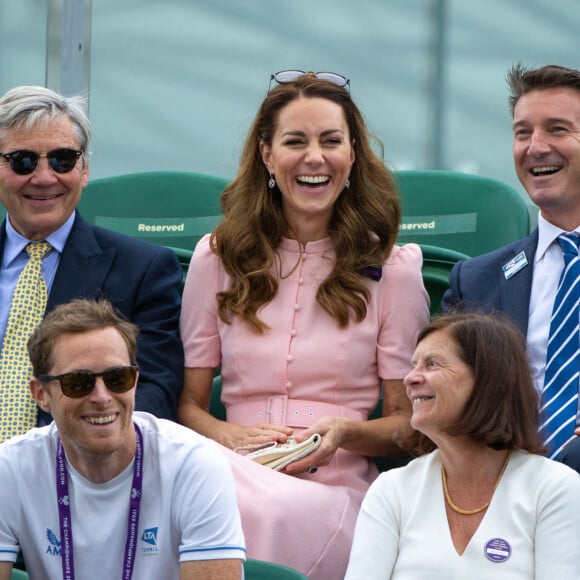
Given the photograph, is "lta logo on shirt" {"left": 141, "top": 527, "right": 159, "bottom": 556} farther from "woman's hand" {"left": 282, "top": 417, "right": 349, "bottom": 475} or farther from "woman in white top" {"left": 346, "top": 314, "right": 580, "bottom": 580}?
"woman's hand" {"left": 282, "top": 417, "right": 349, "bottom": 475}

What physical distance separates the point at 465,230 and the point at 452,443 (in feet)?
6.32

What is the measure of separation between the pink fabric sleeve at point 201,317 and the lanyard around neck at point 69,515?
0.81 metres

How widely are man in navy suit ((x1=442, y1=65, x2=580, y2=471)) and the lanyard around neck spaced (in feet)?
3.48

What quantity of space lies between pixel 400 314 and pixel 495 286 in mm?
274

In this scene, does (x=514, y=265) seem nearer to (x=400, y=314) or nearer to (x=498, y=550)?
(x=400, y=314)

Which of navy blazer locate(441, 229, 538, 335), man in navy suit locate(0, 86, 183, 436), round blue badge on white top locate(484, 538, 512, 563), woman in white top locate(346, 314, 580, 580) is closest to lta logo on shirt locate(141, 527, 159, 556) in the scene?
woman in white top locate(346, 314, 580, 580)

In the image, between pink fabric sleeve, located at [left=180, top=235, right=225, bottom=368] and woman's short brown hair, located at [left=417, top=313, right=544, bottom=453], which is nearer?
woman's short brown hair, located at [left=417, top=313, right=544, bottom=453]

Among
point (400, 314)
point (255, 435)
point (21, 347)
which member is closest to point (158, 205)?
point (21, 347)

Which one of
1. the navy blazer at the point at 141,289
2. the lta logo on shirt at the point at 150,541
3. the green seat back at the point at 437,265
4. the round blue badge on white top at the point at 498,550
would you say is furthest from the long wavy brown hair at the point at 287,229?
the round blue badge on white top at the point at 498,550

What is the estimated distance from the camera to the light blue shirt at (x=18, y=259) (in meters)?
3.81

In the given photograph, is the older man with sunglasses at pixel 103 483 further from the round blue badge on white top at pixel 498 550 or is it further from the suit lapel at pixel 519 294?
the suit lapel at pixel 519 294

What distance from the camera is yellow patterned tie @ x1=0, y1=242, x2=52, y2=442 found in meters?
3.58

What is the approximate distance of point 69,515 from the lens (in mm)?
2932

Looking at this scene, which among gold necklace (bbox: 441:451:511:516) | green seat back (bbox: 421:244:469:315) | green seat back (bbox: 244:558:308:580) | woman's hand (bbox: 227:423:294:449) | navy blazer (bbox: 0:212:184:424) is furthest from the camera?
green seat back (bbox: 421:244:469:315)
